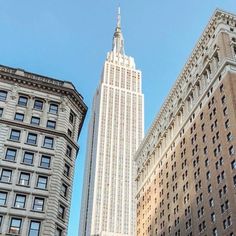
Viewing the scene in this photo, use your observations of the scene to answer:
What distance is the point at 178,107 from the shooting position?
11019 cm

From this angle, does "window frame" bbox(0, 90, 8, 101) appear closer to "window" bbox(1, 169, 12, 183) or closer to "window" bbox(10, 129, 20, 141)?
"window" bbox(10, 129, 20, 141)

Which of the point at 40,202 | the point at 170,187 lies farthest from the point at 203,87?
the point at 40,202

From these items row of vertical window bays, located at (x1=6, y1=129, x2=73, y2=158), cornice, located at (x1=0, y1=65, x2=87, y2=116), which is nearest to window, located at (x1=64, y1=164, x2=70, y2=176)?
row of vertical window bays, located at (x1=6, y1=129, x2=73, y2=158)

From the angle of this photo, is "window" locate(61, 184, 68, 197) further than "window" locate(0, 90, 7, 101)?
No

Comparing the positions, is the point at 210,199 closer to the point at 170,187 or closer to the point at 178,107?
the point at 170,187

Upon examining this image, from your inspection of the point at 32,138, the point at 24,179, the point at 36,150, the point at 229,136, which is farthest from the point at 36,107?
the point at 229,136

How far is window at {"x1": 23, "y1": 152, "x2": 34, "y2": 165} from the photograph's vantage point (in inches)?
2428

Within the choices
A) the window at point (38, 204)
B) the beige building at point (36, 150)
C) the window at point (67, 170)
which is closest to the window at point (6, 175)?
the beige building at point (36, 150)

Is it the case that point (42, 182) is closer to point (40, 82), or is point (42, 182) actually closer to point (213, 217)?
point (40, 82)

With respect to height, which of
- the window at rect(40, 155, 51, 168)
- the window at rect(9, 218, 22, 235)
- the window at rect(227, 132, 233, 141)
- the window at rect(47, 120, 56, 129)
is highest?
the window at rect(227, 132, 233, 141)

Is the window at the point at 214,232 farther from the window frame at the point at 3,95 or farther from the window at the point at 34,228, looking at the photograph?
the window frame at the point at 3,95

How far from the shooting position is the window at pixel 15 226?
5466 cm

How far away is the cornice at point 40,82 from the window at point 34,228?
888 inches

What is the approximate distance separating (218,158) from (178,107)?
3022 centimetres
